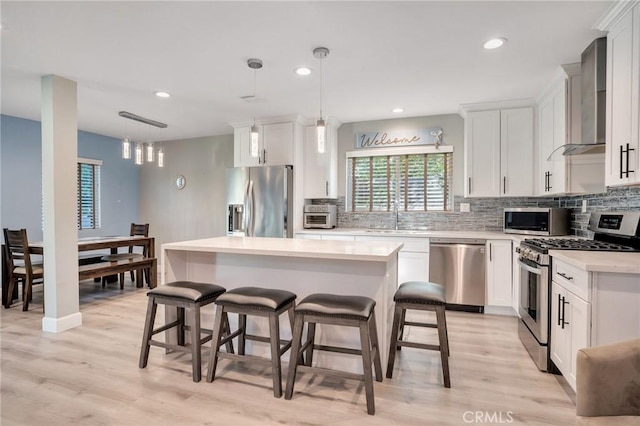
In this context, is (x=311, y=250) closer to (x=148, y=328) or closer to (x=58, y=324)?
(x=148, y=328)

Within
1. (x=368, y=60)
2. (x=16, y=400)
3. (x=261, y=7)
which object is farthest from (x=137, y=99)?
(x=16, y=400)

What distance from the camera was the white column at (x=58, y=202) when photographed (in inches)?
125

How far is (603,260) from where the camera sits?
1878 millimetres

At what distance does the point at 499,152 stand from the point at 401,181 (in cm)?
127

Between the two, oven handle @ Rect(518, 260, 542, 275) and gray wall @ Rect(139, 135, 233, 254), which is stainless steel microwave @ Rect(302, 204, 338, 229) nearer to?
gray wall @ Rect(139, 135, 233, 254)

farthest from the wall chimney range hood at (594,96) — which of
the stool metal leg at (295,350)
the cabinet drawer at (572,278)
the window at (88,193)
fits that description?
the window at (88,193)

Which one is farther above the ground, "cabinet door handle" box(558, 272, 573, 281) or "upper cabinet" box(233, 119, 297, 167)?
"upper cabinet" box(233, 119, 297, 167)

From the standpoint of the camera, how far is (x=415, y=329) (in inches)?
129

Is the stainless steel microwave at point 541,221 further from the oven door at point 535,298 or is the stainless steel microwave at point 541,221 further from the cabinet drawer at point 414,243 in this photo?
the cabinet drawer at point 414,243

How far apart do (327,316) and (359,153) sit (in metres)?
3.28

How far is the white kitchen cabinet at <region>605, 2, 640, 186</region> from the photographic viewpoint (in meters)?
1.97

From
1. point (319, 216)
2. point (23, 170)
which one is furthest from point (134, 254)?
point (319, 216)

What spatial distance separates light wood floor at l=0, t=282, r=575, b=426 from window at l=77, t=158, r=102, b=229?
3166 mm

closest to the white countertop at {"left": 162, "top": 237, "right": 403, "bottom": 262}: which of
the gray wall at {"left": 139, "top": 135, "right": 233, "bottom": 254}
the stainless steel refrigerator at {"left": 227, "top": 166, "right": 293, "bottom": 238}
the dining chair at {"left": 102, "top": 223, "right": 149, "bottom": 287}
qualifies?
the stainless steel refrigerator at {"left": 227, "top": 166, "right": 293, "bottom": 238}
